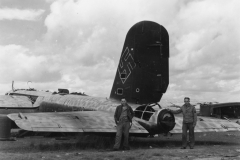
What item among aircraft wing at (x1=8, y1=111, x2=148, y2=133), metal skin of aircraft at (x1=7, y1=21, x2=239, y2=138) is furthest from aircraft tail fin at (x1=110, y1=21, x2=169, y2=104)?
aircraft wing at (x1=8, y1=111, x2=148, y2=133)

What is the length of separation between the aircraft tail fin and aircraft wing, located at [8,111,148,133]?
1690 mm

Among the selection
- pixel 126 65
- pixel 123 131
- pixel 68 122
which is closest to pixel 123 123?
pixel 123 131

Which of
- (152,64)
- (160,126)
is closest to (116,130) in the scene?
(160,126)

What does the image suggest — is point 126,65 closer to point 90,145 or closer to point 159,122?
point 159,122

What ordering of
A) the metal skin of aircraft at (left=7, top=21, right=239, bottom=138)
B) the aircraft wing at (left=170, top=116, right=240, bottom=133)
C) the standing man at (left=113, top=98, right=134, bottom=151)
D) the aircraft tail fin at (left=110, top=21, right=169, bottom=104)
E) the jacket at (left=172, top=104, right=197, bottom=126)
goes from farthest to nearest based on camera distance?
the aircraft tail fin at (left=110, top=21, right=169, bottom=104) → the aircraft wing at (left=170, top=116, right=240, bottom=133) → the jacket at (left=172, top=104, right=197, bottom=126) → the metal skin of aircraft at (left=7, top=21, right=239, bottom=138) → the standing man at (left=113, top=98, right=134, bottom=151)

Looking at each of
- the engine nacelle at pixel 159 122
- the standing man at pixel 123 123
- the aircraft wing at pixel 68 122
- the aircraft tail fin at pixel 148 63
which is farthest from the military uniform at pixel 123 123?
the aircraft tail fin at pixel 148 63

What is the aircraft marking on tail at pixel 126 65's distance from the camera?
12406 millimetres

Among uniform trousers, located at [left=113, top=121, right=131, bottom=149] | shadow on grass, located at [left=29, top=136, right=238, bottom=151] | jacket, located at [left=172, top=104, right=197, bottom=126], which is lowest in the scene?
shadow on grass, located at [left=29, top=136, right=238, bottom=151]

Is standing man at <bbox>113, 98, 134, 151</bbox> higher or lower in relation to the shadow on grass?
higher

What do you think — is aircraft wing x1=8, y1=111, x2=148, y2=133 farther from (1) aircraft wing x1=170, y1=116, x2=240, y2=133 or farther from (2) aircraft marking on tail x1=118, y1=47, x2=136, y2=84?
(2) aircraft marking on tail x1=118, y1=47, x2=136, y2=84

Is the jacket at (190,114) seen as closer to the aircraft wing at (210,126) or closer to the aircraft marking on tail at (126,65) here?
the aircraft wing at (210,126)

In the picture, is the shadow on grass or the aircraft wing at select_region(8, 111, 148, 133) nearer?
the aircraft wing at select_region(8, 111, 148, 133)

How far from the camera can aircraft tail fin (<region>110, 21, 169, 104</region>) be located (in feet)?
39.1

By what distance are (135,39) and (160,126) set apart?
379 cm
